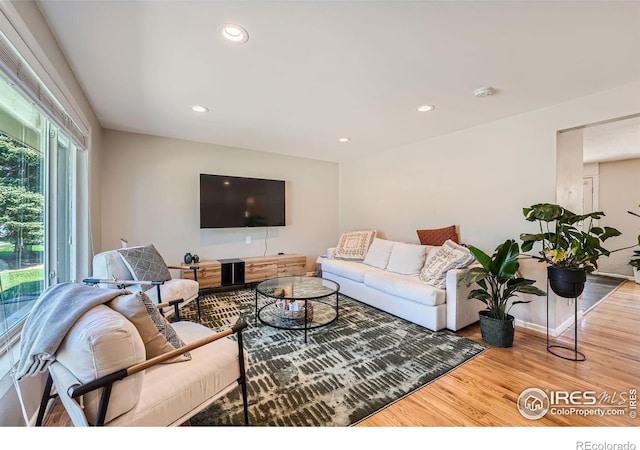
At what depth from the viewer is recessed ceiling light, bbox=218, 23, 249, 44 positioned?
1.68 m

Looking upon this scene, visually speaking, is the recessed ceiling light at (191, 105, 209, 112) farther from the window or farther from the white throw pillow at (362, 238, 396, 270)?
the white throw pillow at (362, 238, 396, 270)

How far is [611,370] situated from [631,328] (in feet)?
4.30

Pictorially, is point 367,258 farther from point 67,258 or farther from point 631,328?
point 67,258

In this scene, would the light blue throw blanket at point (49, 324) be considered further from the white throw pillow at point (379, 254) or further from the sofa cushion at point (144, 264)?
the white throw pillow at point (379, 254)

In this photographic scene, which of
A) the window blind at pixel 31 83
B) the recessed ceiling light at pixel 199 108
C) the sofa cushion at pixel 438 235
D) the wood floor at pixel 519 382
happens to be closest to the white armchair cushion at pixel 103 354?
the wood floor at pixel 519 382

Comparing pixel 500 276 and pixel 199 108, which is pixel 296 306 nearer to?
pixel 500 276

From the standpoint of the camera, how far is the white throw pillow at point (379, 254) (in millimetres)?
3998

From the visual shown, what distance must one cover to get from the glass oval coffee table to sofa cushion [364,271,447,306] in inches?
23.7

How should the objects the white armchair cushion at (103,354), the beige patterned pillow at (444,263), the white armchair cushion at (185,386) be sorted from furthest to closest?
1. the beige patterned pillow at (444,263)
2. the white armchair cushion at (185,386)
3. the white armchair cushion at (103,354)

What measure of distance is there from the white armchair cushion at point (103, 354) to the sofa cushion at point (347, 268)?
2.98 m

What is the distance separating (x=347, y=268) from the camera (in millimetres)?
4031

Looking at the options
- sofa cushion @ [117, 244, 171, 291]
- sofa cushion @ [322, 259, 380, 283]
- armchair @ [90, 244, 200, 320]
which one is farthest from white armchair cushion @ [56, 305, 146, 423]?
sofa cushion @ [322, 259, 380, 283]

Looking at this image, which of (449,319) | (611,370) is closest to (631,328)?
(611,370)
